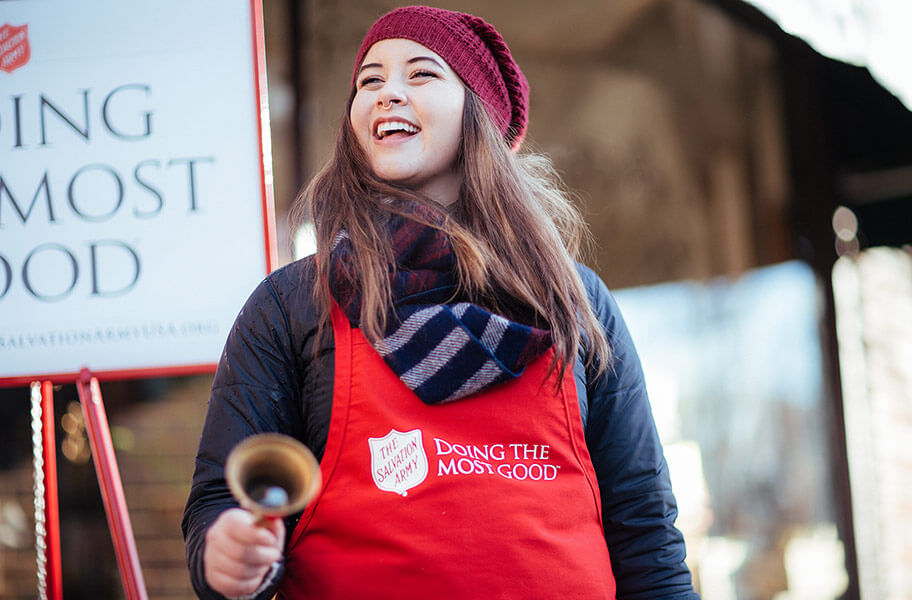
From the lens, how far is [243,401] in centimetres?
104

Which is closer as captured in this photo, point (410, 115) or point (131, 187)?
point (410, 115)

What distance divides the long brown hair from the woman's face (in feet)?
0.08

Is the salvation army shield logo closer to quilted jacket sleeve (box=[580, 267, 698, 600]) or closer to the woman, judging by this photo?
the woman

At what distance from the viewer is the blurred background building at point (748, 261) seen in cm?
396

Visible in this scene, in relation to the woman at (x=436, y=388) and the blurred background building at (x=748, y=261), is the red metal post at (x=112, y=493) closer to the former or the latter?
the woman at (x=436, y=388)

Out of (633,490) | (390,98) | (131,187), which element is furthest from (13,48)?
(633,490)

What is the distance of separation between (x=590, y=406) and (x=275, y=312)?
43 centimetres

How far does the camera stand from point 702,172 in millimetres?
4168

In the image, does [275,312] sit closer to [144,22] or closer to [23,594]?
[144,22]

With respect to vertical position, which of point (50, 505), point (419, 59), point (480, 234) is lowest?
point (50, 505)

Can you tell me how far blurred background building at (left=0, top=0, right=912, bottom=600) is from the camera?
3.96 m

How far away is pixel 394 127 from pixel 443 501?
1.72 ft

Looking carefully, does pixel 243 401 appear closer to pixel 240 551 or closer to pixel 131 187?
pixel 240 551

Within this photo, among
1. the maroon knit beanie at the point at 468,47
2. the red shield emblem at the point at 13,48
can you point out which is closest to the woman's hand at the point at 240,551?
the maroon knit beanie at the point at 468,47
